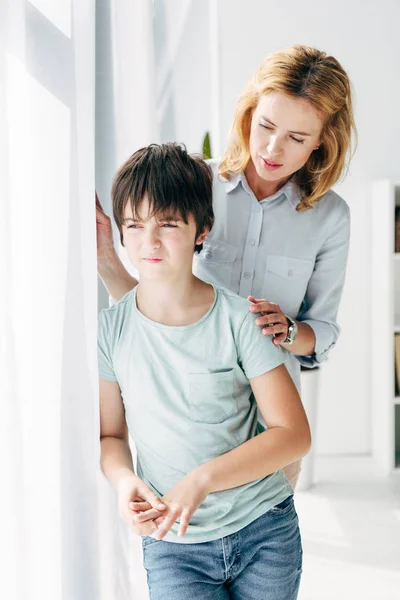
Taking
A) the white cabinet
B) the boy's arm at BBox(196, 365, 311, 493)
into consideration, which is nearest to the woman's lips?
the boy's arm at BBox(196, 365, 311, 493)

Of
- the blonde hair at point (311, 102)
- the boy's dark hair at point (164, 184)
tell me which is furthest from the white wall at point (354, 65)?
the boy's dark hair at point (164, 184)

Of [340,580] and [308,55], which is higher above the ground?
[308,55]

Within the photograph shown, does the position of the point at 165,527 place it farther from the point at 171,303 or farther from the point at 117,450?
the point at 171,303

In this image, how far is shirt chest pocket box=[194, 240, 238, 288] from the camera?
1.58m

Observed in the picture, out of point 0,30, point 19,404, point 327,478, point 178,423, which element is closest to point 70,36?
point 0,30

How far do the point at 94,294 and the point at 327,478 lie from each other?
2.74 m

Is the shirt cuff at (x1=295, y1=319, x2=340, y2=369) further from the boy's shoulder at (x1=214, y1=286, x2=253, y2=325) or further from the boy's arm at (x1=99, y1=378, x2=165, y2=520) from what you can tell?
the boy's arm at (x1=99, y1=378, x2=165, y2=520)

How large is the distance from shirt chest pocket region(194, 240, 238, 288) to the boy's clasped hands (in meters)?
0.59

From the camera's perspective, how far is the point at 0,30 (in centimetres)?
82

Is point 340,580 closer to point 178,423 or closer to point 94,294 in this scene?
point 178,423

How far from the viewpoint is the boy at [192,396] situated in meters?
1.16

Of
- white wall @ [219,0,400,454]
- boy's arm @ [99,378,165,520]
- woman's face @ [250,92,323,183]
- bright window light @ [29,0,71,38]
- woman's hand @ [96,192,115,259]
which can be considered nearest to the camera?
bright window light @ [29,0,71,38]

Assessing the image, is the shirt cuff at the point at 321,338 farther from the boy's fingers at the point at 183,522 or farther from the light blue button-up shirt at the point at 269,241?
the boy's fingers at the point at 183,522

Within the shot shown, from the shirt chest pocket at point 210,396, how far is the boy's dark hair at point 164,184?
253 mm
